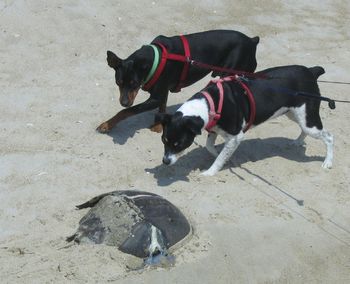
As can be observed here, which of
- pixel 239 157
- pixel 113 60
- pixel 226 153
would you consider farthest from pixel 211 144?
pixel 113 60

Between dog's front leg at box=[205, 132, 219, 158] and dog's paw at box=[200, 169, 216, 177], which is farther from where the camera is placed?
dog's front leg at box=[205, 132, 219, 158]

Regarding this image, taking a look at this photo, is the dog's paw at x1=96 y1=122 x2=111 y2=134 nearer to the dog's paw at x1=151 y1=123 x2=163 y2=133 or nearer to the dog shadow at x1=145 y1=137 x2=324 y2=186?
the dog's paw at x1=151 y1=123 x2=163 y2=133

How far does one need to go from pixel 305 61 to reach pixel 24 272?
668 cm

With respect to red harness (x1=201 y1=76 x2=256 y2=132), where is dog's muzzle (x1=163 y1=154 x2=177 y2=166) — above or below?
below

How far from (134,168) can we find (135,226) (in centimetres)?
177

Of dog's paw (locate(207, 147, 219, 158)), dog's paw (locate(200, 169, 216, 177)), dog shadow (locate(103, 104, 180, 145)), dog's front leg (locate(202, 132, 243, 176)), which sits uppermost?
dog's front leg (locate(202, 132, 243, 176))

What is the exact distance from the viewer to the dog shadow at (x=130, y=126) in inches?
301

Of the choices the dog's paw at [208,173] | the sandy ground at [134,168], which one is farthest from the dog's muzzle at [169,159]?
the dog's paw at [208,173]

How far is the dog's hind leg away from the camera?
7.02 meters

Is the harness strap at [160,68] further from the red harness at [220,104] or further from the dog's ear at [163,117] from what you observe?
the dog's ear at [163,117]

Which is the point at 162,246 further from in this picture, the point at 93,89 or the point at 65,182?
the point at 93,89

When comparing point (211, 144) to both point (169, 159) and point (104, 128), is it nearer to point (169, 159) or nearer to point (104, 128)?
point (169, 159)

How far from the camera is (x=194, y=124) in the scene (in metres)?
6.23

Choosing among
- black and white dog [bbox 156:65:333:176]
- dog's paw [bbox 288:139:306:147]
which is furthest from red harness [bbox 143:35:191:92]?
dog's paw [bbox 288:139:306:147]
